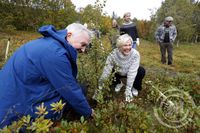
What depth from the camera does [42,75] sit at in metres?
3.43

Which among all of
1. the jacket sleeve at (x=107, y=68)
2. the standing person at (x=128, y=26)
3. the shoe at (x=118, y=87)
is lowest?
the shoe at (x=118, y=87)

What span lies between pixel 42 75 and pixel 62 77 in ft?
0.69

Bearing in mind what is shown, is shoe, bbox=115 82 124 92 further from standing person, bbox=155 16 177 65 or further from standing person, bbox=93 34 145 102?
standing person, bbox=155 16 177 65

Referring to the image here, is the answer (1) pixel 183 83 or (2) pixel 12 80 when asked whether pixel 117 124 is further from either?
(1) pixel 183 83

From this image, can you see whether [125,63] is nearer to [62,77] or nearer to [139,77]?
[139,77]

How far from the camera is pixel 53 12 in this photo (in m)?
26.7

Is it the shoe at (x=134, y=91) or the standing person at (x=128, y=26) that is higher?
the standing person at (x=128, y=26)

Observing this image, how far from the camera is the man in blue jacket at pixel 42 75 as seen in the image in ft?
11.1

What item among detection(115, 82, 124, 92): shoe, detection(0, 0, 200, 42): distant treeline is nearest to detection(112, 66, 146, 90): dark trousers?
detection(115, 82, 124, 92): shoe

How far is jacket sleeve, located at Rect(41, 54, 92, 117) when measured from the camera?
132 inches

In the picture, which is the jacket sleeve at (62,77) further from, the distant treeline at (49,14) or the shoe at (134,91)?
the distant treeline at (49,14)

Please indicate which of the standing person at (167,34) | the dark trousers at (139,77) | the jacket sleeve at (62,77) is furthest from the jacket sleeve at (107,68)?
the standing person at (167,34)

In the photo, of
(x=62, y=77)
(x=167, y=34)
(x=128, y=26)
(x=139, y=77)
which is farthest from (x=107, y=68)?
(x=167, y=34)

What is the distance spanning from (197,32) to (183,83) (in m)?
35.6
